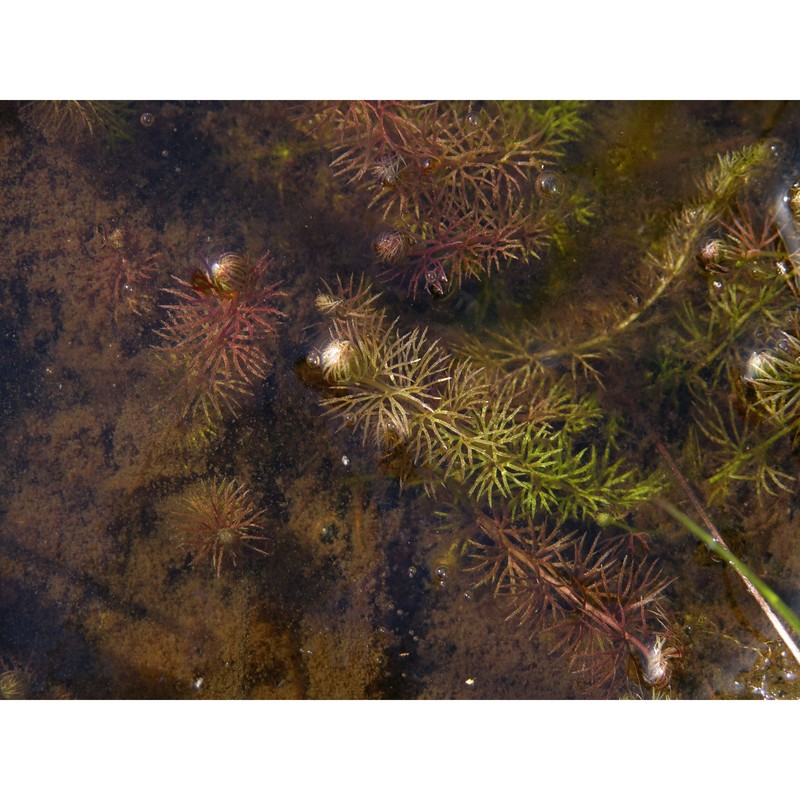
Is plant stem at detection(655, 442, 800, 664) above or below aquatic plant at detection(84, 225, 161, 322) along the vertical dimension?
below

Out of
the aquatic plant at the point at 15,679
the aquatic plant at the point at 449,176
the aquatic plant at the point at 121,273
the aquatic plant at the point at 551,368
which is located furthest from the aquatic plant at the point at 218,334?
the aquatic plant at the point at 15,679

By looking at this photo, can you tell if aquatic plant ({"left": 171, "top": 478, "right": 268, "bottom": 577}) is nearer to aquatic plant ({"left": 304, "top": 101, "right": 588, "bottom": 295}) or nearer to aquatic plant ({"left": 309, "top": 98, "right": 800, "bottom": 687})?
aquatic plant ({"left": 309, "top": 98, "right": 800, "bottom": 687})

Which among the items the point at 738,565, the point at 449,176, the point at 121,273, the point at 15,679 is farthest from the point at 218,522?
the point at 738,565

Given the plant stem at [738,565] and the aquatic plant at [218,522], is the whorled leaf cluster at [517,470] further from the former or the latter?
the aquatic plant at [218,522]

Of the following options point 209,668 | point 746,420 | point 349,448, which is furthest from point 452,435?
point 209,668

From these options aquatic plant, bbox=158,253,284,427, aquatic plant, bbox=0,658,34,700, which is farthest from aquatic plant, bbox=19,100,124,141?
aquatic plant, bbox=0,658,34,700

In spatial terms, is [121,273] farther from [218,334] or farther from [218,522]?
[218,522]

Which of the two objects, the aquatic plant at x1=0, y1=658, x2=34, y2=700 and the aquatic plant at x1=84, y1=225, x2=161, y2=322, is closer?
the aquatic plant at x1=0, y1=658, x2=34, y2=700
